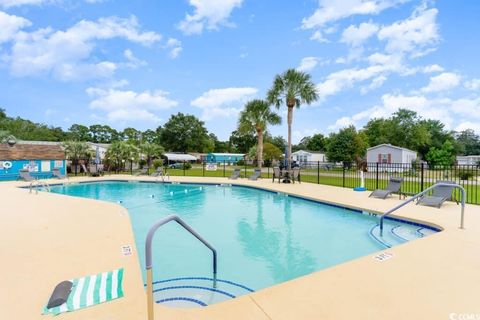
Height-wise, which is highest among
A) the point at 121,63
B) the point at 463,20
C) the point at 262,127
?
the point at 121,63

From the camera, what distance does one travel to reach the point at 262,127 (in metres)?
27.0

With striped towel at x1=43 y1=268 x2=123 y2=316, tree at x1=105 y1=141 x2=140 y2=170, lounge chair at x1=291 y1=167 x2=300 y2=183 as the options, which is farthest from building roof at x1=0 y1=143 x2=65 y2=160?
striped towel at x1=43 y1=268 x2=123 y2=316

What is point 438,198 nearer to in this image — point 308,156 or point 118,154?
point 118,154

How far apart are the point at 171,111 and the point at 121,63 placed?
3799 cm

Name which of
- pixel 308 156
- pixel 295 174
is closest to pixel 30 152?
pixel 295 174

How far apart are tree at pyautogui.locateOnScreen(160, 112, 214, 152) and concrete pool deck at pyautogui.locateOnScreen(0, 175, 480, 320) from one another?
53.2 m

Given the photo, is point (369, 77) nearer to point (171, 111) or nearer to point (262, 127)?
point (262, 127)

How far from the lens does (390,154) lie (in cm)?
3081

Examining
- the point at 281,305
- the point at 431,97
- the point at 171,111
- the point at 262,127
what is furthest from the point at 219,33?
the point at 171,111

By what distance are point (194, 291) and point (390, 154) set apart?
1260 inches

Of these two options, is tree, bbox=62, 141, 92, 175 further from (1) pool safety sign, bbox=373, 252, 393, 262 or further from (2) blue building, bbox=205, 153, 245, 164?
(2) blue building, bbox=205, 153, 245, 164

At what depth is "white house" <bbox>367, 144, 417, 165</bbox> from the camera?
30016 millimetres

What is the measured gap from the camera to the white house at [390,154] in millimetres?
30016

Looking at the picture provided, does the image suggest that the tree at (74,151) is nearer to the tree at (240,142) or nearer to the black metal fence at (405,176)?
the black metal fence at (405,176)
